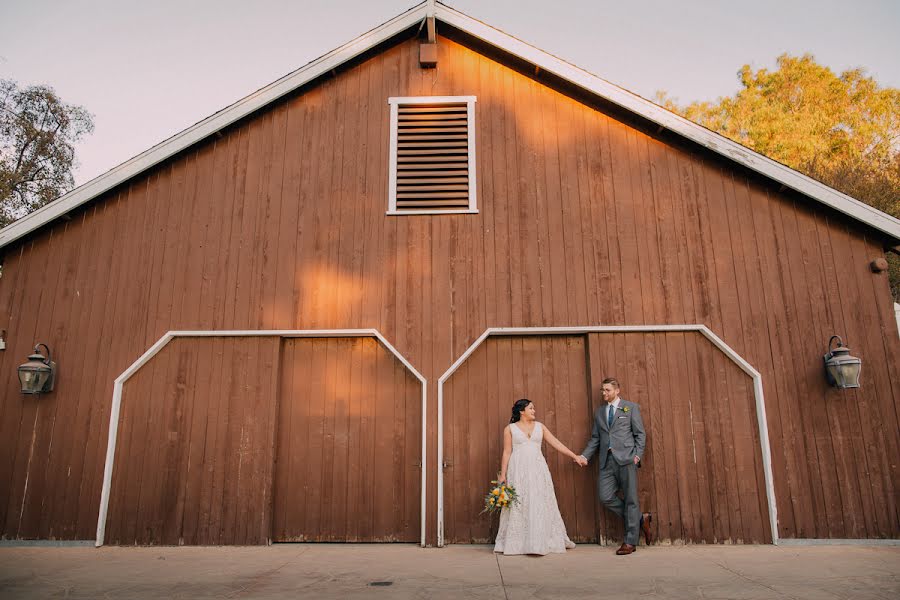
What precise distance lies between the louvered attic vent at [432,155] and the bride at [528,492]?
9.27ft

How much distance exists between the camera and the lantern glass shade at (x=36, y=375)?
22.8 ft

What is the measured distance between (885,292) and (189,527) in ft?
28.7

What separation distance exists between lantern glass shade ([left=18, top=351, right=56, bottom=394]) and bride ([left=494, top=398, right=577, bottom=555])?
18.4ft

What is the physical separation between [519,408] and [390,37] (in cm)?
521

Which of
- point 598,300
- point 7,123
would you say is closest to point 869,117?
point 598,300

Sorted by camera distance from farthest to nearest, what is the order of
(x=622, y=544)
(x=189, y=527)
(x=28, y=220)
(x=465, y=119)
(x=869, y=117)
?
(x=869, y=117) → (x=465, y=119) → (x=28, y=220) → (x=189, y=527) → (x=622, y=544)

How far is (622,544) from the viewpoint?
250 inches

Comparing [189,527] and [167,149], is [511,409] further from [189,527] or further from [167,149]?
[167,149]

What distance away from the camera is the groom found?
21.0 feet

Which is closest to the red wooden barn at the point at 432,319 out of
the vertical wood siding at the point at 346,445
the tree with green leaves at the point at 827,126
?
the vertical wood siding at the point at 346,445

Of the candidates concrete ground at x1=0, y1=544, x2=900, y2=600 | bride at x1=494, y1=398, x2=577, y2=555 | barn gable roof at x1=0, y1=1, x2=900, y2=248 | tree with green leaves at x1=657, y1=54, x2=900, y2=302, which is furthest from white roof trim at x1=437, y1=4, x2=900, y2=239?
tree with green leaves at x1=657, y1=54, x2=900, y2=302

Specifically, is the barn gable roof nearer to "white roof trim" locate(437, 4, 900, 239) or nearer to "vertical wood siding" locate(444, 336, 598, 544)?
"white roof trim" locate(437, 4, 900, 239)

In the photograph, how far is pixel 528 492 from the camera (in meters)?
6.44

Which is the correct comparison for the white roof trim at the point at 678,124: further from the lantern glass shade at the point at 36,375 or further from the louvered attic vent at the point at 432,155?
the lantern glass shade at the point at 36,375
